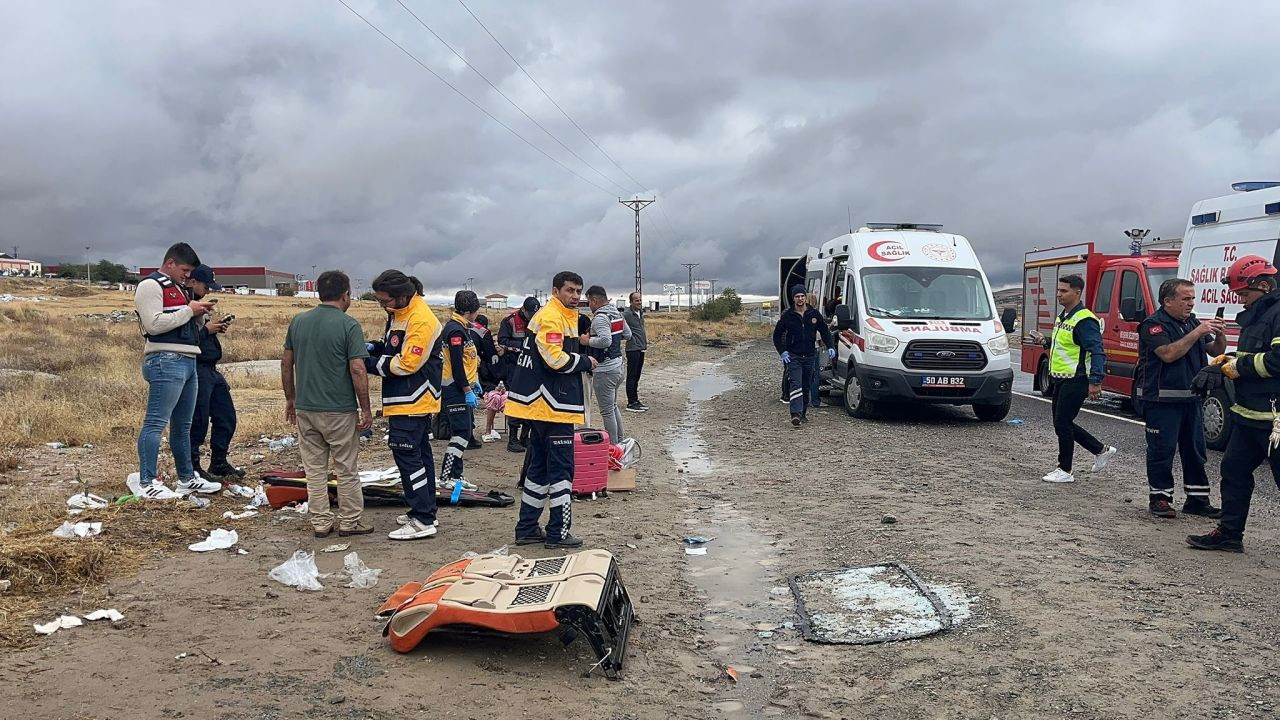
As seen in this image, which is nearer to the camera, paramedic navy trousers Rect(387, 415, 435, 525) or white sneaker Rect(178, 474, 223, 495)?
paramedic navy trousers Rect(387, 415, 435, 525)

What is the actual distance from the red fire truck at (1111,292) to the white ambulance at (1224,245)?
775mm

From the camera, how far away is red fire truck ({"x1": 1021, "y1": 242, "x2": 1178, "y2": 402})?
43.0 feet

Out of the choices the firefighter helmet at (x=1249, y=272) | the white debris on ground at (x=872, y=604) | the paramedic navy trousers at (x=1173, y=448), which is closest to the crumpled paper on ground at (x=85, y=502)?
the white debris on ground at (x=872, y=604)

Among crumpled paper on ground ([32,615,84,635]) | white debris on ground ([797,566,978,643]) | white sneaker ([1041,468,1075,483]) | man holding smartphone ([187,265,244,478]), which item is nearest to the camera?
crumpled paper on ground ([32,615,84,635])

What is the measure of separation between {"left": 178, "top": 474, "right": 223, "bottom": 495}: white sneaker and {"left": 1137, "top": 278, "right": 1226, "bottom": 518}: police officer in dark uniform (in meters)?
7.20

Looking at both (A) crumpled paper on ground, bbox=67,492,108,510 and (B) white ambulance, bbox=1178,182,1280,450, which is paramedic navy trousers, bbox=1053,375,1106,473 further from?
(A) crumpled paper on ground, bbox=67,492,108,510

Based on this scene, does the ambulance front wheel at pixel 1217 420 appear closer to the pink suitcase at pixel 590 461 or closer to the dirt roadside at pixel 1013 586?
the dirt roadside at pixel 1013 586

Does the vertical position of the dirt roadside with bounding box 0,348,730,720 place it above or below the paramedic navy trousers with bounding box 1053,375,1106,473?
below

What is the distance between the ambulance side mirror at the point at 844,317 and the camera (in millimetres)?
13625

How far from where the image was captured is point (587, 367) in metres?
6.45

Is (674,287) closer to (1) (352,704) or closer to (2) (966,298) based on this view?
(2) (966,298)

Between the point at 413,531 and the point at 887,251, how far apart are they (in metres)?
9.66

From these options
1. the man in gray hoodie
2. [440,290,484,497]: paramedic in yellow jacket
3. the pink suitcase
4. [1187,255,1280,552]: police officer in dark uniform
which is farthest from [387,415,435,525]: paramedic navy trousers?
[1187,255,1280,552]: police officer in dark uniform

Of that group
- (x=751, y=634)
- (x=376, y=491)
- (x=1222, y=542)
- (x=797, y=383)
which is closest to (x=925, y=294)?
Result: (x=797, y=383)
